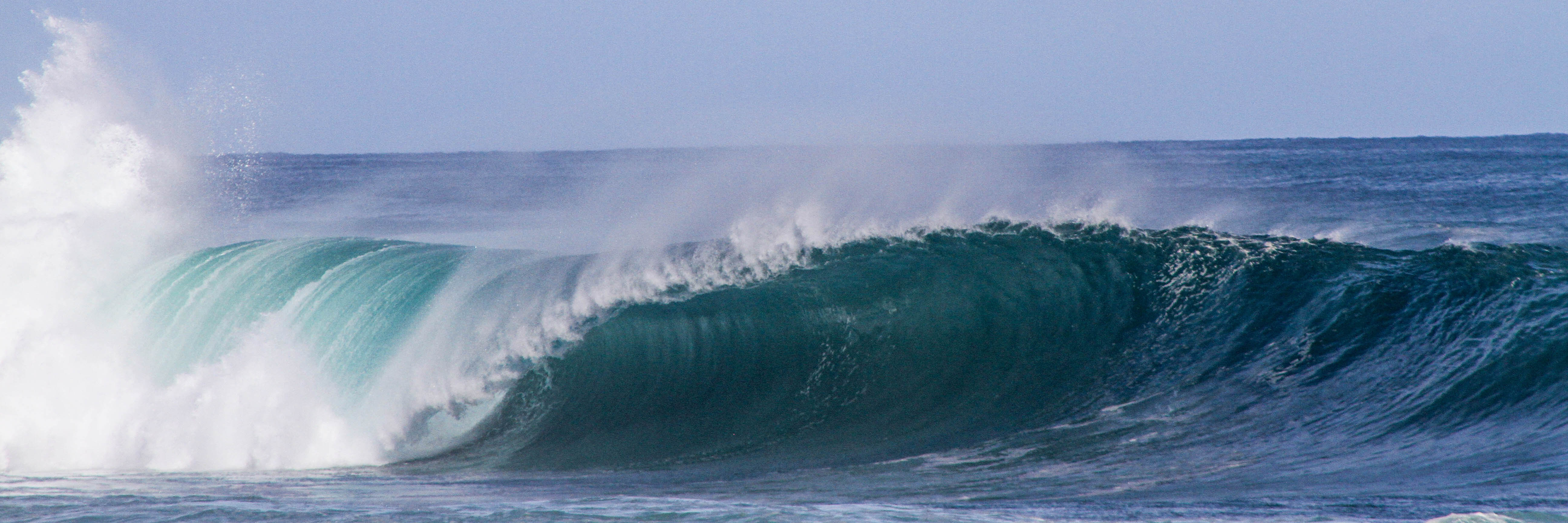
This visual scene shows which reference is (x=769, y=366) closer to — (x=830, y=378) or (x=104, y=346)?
(x=830, y=378)

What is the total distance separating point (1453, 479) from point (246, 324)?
9186mm

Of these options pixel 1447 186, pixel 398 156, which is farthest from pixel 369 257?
pixel 398 156

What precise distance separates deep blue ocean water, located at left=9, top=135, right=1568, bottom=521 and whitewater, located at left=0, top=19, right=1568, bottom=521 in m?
0.03

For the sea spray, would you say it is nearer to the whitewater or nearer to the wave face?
the whitewater

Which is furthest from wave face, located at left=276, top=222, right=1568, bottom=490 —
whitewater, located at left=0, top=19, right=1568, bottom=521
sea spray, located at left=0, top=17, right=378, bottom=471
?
sea spray, located at left=0, top=17, right=378, bottom=471

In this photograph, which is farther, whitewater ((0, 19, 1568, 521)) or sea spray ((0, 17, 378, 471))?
sea spray ((0, 17, 378, 471))

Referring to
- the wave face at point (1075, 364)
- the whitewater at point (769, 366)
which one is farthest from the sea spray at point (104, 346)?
the wave face at point (1075, 364)

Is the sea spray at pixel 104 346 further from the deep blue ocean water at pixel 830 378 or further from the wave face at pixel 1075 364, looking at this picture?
the wave face at pixel 1075 364

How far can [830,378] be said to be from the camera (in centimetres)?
876

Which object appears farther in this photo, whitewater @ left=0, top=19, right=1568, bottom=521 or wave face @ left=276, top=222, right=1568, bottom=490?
wave face @ left=276, top=222, right=1568, bottom=490

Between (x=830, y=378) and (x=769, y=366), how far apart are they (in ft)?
1.84

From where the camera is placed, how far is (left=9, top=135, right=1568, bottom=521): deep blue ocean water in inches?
209

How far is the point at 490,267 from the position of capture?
1100 cm

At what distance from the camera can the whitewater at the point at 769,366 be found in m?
5.43
